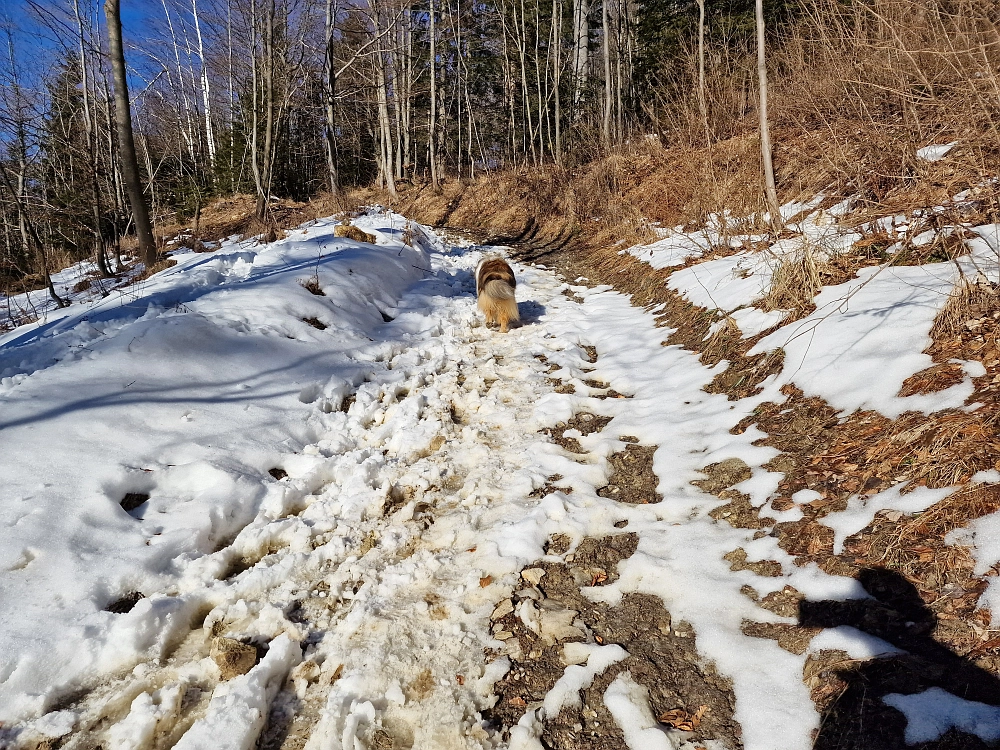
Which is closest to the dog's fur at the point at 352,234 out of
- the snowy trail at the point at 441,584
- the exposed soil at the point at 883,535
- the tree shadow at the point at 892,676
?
the snowy trail at the point at 441,584

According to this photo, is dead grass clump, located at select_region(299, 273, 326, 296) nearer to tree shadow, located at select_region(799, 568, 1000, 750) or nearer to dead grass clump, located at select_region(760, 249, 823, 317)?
dead grass clump, located at select_region(760, 249, 823, 317)

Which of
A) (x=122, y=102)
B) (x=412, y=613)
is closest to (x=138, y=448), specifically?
(x=412, y=613)

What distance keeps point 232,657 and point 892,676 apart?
7.86 ft

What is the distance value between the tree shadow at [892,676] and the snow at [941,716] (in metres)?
0.02

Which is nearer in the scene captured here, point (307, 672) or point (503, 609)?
point (307, 672)

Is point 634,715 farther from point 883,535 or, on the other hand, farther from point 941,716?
point 883,535

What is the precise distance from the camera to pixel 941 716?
1.49m

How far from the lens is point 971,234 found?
3711mm

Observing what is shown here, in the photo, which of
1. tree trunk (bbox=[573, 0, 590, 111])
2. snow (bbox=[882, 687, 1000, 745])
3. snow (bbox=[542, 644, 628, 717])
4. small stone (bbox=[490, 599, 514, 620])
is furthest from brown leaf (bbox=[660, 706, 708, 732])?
tree trunk (bbox=[573, 0, 590, 111])

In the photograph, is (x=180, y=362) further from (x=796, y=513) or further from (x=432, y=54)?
(x=432, y=54)

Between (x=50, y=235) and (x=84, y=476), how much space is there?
2375cm

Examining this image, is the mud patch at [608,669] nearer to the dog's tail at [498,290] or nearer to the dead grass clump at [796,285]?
the dead grass clump at [796,285]

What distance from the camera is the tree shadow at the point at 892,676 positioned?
4.96 ft

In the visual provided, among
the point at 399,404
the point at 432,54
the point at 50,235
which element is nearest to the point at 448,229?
the point at 432,54
